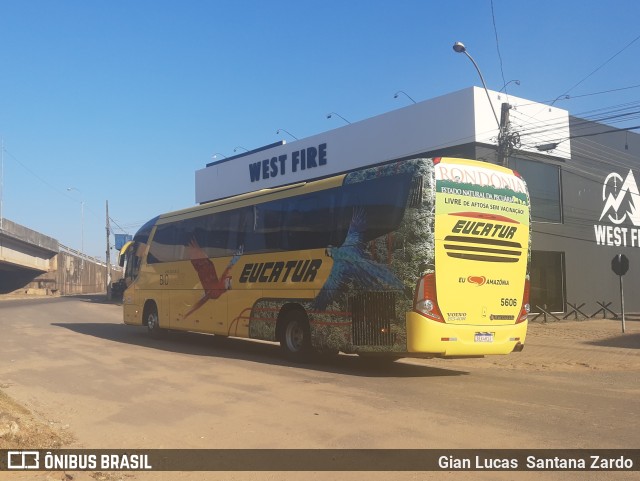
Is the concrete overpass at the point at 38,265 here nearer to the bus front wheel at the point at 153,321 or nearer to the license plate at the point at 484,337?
the bus front wheel at the point at 153,321

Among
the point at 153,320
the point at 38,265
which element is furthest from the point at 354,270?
the point at 38,265

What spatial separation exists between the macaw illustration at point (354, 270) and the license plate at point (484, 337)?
1617 millimetres

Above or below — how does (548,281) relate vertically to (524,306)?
above

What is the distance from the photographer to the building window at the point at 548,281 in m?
26.7

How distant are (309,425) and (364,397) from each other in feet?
5.93

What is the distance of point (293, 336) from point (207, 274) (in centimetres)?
383

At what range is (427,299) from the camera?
975 centimetres

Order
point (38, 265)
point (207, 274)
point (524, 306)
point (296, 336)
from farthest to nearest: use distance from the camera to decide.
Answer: point (38, 265)
point (207, 274)
point (296, 336)
point (524, 306)

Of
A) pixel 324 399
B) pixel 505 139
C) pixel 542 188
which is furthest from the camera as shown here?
pixel 542 188

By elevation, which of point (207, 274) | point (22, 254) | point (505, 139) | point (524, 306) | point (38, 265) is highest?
point (505, 139)

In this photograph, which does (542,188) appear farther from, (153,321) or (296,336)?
(296,336)

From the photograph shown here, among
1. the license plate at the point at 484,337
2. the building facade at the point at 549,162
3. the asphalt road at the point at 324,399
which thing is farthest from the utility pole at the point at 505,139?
the license plate at the point at 484,337

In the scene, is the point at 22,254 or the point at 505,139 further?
the point at 22,254

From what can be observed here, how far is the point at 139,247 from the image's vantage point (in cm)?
1894
